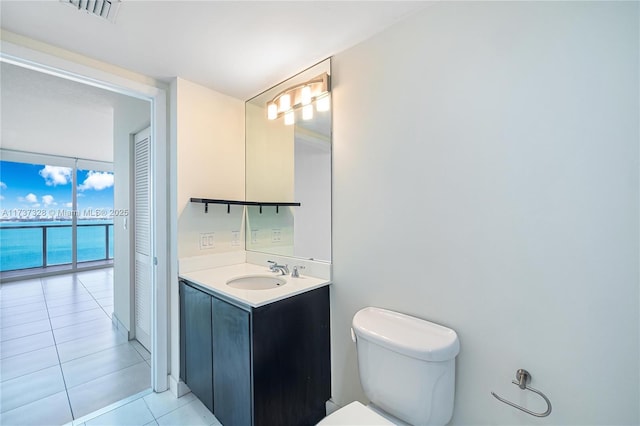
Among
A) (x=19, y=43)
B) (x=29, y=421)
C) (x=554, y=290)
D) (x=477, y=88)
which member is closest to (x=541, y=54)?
(x=477, y=88)

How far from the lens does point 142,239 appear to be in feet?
8.27

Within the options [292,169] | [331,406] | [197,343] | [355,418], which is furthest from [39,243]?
[355,418]

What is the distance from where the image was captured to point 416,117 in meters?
1.32

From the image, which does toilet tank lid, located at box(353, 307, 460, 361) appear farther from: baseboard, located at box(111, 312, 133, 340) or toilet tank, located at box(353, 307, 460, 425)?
baseboard, located at box(111, 312, 133, 340)

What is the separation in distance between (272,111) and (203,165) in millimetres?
669

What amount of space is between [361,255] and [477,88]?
38.4 inches

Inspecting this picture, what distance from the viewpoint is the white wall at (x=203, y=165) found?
6.26 feet

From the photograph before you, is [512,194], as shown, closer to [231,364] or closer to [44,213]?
[231,364]

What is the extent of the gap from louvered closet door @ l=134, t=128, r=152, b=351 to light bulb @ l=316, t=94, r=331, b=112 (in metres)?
1.66

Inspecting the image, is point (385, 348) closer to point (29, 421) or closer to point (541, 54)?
point (541, 54)

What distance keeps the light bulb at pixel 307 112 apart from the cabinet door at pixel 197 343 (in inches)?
52.0

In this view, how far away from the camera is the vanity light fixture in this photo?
1.70 meters

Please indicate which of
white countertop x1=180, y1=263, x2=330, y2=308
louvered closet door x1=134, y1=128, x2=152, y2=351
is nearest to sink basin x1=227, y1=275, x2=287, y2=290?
white countertop x1=180, y1=263, x2=330, y2=308

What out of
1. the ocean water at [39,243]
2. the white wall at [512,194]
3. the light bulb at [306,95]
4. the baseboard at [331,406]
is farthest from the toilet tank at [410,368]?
the ocean water at [39,243]
